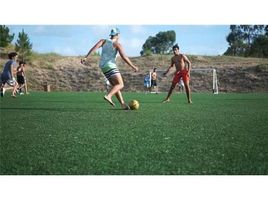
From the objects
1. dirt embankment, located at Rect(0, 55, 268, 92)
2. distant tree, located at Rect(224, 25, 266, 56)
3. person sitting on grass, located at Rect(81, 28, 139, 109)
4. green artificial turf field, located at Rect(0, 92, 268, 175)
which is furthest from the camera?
dirt embankment, located at Rect(0, 55, 268, 92)

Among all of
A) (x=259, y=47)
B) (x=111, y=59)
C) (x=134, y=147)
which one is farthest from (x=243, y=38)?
(x=134, y=147)

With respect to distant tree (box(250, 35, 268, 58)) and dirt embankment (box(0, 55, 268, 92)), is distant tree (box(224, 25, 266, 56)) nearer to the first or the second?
distant tree (box(250, 35, 268, 58))

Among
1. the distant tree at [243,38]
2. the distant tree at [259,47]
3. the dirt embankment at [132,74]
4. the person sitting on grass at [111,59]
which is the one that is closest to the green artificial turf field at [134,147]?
the distant tree at [243,38]

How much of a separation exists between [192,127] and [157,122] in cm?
56

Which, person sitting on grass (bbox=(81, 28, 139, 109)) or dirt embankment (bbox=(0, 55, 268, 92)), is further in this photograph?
dirt embankment (bbox=(0, 55, 268, 92))

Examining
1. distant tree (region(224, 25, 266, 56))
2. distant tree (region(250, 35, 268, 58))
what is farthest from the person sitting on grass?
distant tree (region(250, 35, 268, 58))

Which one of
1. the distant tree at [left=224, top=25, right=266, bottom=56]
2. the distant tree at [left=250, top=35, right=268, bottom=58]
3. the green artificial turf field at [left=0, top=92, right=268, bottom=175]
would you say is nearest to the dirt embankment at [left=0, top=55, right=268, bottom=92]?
the distant tree at [left=250, top=35, right=268, bottom=58]

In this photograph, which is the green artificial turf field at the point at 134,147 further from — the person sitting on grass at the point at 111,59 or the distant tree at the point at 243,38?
the person sitting on grass at the point at 111,59

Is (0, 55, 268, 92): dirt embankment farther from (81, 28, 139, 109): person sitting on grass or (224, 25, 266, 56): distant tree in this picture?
(81, 28, 139, 109): person sitting on grass

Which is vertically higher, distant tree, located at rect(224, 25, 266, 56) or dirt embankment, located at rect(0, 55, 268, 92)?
distant tree, located at rect(224, 25, 266, 56)

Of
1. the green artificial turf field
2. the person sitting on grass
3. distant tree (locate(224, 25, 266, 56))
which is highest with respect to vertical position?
distant tree (locate(224, 25, 266, 56))

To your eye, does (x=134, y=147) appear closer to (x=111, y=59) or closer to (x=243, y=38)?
(x=111, y=59)

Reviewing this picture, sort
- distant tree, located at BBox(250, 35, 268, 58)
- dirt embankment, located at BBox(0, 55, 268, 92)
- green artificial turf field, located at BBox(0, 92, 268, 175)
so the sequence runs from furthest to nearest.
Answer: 1. dirt embankment, located at BBox(0, 55, 268, 92)
2. distant tree, located at BBox(250, 35, 268, 58)
3. green artificial turf field, located at BBox(0, 92, 268, 175)
